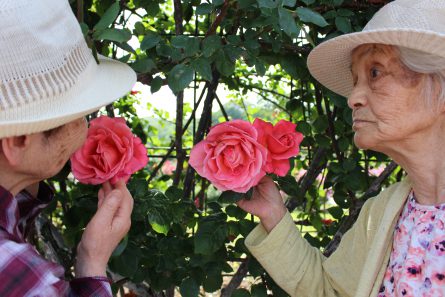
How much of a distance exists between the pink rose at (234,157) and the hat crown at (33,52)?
1.53 feet

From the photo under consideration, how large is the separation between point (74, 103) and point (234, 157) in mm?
464

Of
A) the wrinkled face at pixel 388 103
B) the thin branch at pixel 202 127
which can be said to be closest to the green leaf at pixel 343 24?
the wrinkled face at pixel 388 103

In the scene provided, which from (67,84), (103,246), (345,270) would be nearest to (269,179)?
(345,270)

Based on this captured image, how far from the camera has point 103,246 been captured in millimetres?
1626

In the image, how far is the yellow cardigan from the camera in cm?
193

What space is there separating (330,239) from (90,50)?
1.37m

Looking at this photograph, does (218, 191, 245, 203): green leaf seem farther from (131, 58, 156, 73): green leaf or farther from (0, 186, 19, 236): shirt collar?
(0, 186, 19, 236): shirt collar

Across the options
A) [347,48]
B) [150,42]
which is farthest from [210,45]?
[347,48]

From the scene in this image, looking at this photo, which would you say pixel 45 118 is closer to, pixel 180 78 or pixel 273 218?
pixel 180 78

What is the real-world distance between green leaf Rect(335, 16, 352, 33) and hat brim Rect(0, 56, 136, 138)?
2.19 ft

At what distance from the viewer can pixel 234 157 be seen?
1711 mm

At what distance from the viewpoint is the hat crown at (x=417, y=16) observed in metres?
1.64

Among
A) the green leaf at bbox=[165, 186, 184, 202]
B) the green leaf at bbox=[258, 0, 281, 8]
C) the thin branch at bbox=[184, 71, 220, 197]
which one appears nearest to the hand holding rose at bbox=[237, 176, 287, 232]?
the green leaf at bbox=[165, 186, 184, 202]

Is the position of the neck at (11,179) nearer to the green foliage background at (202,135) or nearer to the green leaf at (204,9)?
the green foliage background at (202,135)
